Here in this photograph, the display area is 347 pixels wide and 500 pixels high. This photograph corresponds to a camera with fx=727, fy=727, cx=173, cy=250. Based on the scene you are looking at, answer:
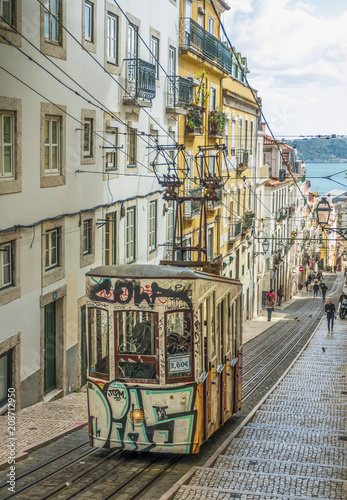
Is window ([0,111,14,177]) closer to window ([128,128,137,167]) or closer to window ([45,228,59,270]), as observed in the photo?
window ([45,228,59,270])

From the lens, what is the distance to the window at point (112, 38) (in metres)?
19.0

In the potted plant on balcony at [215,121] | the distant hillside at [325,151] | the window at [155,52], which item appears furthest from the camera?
the distant hillside at [325,151]

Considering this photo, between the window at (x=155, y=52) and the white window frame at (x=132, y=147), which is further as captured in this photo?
the window at (x=155, y=52)

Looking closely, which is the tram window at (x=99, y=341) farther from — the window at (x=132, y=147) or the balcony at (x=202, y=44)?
the balcony at (x=202, y=44)

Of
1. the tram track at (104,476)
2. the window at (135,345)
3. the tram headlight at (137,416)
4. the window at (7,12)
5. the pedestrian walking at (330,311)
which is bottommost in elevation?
the pedestrian walking at (330,311)

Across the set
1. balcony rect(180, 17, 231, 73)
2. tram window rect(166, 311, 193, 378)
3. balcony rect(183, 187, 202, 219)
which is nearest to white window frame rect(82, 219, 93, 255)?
tram window rect(166, 311, 193, 378)

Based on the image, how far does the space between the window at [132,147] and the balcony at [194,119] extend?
644 cm

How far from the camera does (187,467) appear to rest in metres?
10.1

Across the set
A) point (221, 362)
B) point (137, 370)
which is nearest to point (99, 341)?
point (137, 370)

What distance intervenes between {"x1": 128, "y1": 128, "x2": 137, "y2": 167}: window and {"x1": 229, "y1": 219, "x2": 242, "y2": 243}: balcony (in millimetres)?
15448

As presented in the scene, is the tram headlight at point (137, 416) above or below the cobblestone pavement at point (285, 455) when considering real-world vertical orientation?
above

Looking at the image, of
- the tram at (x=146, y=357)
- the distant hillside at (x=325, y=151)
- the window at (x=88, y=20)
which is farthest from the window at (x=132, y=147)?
the distant hillside at (x=325, y=151)

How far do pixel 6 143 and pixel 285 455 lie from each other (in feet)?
24.6

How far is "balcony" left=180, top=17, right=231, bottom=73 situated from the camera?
2708 centimetres
